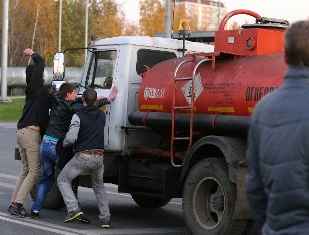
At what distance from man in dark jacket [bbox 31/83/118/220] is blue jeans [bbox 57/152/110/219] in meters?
0.49

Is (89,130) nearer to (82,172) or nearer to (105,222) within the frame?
(82,172)

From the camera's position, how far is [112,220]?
1070 cm

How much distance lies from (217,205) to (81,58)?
70.6 m

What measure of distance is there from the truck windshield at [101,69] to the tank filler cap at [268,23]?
203 cm

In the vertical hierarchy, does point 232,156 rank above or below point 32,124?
below

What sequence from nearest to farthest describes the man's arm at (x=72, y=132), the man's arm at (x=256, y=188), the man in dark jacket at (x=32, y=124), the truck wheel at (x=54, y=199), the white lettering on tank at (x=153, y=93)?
the man's arm at (x=256, y=188)
the man's arm at (x=72, y=132)
the white lettering on tank at (x=153, y=93)
the man in dark jacket at (x=32, y=124)
the truck wheel at (x=54, y=199)

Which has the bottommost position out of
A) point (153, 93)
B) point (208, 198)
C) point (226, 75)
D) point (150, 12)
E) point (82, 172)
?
point (208, 198)

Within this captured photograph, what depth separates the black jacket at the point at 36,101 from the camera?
10.5 metres

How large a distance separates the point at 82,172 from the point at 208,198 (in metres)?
1.69

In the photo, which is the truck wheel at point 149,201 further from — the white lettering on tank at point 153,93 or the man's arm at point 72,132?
the man's arm at point 72,132

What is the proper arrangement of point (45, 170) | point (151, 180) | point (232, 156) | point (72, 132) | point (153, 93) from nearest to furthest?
point (232, 156), point (72, 132), point (151, 180), point (153, 93), point (45, 170)

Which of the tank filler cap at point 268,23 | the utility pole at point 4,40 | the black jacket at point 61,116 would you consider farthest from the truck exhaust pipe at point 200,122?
the utility pole at point 4,40

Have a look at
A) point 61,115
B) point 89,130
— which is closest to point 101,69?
point 61,115

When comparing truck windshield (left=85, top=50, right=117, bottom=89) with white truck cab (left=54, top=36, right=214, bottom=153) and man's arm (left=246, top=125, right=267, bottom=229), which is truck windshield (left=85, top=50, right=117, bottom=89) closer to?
white truck cab (left=54, top=36, right=214, bottom=153)
